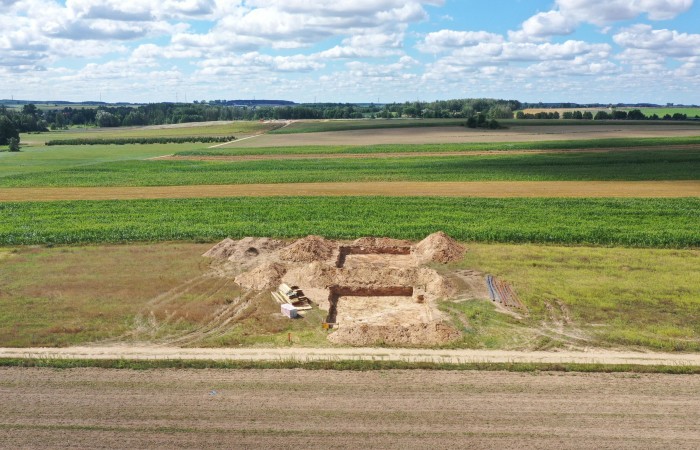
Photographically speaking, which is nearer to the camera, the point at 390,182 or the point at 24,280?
the point at 24,280

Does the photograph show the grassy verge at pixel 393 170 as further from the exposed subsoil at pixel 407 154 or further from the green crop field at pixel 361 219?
the green crop field at pixel 361 219

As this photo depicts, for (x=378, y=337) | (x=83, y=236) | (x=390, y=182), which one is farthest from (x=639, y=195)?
(x=83, y=236)

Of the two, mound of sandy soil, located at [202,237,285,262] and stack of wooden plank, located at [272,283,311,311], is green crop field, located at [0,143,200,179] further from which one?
stack of wooden plank, located at [272,283,311,311]

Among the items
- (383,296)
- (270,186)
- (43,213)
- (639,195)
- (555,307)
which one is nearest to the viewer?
(555,307)

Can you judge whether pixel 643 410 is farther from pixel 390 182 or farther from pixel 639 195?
pixel 390 182

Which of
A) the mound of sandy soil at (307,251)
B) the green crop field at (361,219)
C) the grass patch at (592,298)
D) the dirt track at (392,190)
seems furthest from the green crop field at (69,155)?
the grass patch at (592,298)

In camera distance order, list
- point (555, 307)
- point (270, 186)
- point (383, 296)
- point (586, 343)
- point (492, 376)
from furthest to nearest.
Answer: point (270, 186), point (383, 296), point (555, 307), point (586, 343), point (492, 376)
